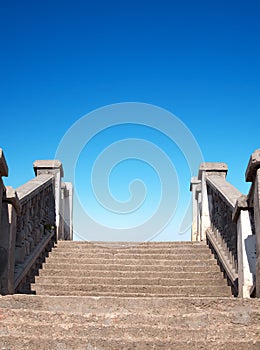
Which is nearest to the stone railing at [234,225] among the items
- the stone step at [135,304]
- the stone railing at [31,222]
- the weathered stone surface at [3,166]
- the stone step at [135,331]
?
the stone step at [135,304]

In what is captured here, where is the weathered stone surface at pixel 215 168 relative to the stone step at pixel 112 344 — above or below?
above

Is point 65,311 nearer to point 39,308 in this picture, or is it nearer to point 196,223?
point 39,308

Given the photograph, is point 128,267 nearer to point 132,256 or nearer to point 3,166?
point 132,256

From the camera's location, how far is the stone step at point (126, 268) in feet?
23.0

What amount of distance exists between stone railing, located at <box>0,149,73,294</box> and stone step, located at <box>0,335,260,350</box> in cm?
185

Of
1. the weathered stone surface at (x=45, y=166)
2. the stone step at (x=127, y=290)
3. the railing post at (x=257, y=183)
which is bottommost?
the stone step at (x=127, y=290)

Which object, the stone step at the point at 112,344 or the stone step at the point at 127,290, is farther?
the stone step at the point at 127,290

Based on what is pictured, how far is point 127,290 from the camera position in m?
6.37

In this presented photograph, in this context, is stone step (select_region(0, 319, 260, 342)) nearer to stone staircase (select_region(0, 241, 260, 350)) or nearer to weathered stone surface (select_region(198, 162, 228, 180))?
stone staircase (select_region(0, 241, 260, 350))

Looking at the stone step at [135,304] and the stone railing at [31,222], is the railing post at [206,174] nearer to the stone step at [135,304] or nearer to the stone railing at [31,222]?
→ the stone railing at [31,222]

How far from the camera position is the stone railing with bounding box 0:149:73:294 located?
535 centimetres

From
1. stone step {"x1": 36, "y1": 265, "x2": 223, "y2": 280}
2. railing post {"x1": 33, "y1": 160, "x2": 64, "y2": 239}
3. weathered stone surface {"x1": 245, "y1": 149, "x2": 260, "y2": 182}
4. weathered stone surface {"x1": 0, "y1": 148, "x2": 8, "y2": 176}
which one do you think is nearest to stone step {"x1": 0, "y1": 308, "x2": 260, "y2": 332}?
weathered stone surface {"x1": 245, "y1": 149, "x2": 260, "y2": 182}

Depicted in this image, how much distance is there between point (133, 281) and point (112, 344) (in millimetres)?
A: 3358

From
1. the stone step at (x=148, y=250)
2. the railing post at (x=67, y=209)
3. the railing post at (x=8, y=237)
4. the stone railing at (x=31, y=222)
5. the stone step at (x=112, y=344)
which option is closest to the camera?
the stone step at (x=112, y=344)
